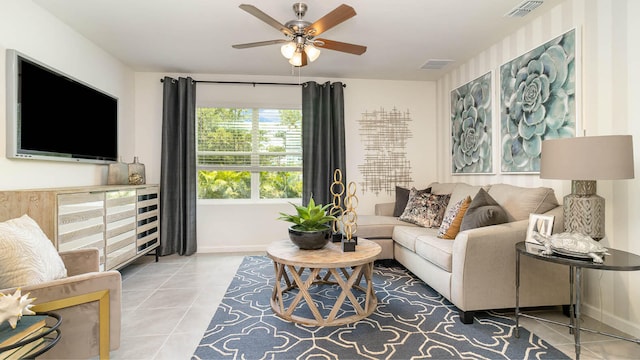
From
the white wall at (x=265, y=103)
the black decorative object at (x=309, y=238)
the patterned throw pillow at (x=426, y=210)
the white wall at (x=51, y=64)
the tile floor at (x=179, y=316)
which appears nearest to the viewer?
the tile floor at (x=179, y=316)

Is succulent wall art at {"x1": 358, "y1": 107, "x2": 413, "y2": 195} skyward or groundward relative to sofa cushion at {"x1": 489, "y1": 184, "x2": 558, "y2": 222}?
skyward

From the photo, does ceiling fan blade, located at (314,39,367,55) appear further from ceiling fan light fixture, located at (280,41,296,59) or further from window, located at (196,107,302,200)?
window, located at (196,107,302,200)

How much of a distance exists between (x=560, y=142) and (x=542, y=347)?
51.2 inches

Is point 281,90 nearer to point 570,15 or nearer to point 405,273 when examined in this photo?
point 405,273

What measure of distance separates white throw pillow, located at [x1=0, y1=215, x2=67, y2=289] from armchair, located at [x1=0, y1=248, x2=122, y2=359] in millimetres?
154

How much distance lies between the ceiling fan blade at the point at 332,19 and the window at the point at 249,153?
2241 mm

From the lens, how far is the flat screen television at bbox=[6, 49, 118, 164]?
231 centimetres

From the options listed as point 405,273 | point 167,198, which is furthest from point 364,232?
point 167,198

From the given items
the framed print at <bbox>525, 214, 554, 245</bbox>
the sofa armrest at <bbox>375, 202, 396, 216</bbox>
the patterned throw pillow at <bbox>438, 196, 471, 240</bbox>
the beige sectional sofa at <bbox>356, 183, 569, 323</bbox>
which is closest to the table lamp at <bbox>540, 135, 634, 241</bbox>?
the framed print at <bbox>525, 214, 554, 245</bbox>

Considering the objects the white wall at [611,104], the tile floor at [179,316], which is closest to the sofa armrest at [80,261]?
the tile floor at [179,316]

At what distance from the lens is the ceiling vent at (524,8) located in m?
2.53

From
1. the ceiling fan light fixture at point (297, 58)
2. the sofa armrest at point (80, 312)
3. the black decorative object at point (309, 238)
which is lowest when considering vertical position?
the sofa armrest at point (80, 312)

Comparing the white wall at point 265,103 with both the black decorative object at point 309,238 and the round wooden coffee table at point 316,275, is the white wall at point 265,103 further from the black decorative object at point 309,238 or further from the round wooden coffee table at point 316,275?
the black decorative object at point 309,238

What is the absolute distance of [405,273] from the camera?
3404mm
